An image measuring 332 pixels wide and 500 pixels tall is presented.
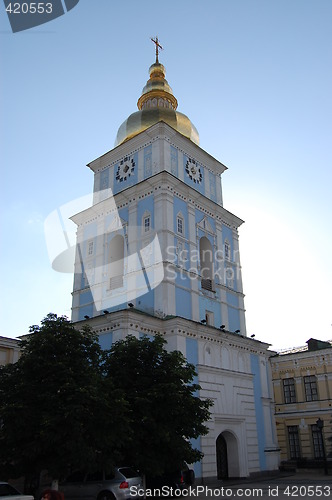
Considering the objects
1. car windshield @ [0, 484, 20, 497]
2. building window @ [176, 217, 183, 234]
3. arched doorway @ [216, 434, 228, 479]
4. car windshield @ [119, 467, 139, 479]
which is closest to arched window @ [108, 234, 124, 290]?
building window @ [176, 217, 183, 234]

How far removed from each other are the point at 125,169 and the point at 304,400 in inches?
817

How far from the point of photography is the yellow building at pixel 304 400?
33188 mm

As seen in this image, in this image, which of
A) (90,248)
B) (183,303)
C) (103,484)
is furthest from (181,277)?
(103,484)

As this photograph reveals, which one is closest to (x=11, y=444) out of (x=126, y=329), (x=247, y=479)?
(x=126, y=329)

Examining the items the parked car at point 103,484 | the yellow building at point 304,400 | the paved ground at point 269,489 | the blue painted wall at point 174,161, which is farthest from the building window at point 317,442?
the parked car at point 103,484

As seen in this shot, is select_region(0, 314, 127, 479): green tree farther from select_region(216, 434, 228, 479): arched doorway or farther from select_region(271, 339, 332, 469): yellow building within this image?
select_region(271, 339, 332, 469): yellow building

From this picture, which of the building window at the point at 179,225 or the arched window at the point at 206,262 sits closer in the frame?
the building window at the point at 179,225

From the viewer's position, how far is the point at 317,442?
33.2 m

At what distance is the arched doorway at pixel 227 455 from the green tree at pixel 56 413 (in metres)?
11.2

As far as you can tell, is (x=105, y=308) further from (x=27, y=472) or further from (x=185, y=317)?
(x=27, y=472)

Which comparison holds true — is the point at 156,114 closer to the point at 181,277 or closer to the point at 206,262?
the point at 206,262

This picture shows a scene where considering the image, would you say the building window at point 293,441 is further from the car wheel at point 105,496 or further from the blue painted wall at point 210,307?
the car wheel at point 105,496

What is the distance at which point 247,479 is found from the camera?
25.3 meters

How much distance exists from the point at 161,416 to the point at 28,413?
495 centimetres
